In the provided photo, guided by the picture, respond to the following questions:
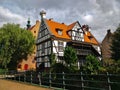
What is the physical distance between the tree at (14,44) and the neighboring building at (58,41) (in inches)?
146

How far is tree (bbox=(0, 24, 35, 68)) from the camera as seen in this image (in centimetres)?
5000

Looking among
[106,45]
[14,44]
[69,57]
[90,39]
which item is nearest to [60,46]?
[69,57]

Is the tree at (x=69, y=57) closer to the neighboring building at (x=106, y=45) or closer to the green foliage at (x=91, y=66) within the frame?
the green foliage at (x=91, y=66)

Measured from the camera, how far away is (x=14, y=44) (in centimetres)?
5150

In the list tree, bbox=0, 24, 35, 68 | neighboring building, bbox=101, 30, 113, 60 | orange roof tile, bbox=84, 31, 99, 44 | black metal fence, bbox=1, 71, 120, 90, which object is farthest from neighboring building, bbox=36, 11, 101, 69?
black metal fence, bbox=1, 71, 120, 90

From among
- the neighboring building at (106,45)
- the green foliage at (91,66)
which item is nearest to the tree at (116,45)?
the green foliage at (91,66)

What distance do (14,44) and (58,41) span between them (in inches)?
466

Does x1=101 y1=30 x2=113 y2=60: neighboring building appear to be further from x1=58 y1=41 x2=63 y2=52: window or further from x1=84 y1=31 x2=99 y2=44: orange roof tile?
x1=58 y1=41 x2=63 y2=52: window

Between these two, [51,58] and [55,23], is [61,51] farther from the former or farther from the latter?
[55,23]

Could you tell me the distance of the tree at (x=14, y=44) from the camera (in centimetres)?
5000

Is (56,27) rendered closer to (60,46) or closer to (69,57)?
(60,46)

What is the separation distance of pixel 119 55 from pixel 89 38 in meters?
19.7

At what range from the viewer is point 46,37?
153ft

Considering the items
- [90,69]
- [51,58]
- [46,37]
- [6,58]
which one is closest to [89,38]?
[46,37]
